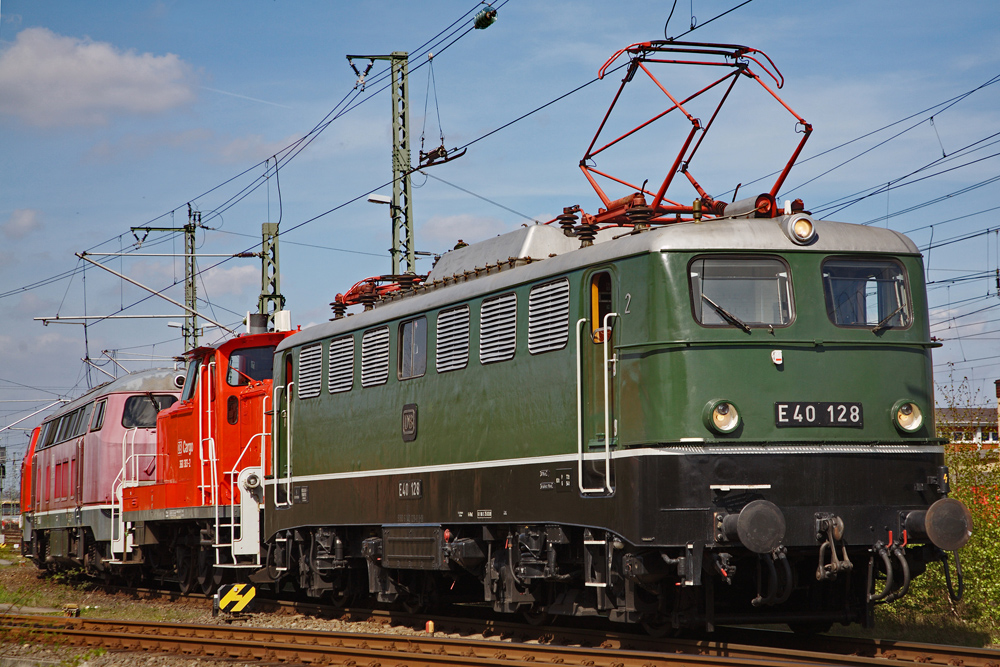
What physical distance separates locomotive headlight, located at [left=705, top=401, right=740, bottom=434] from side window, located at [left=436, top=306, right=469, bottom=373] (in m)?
3.32

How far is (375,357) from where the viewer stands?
44.0ft

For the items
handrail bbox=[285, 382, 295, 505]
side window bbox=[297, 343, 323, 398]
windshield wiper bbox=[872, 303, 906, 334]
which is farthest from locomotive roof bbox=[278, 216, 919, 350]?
handrail bbox=[285, 382, 295, 505]

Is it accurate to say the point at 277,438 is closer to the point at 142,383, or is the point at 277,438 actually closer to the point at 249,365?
the point at 249,365

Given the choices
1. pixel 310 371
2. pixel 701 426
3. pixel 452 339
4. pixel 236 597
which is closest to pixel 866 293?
pixel 701 426

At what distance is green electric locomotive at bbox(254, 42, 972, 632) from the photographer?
902cm

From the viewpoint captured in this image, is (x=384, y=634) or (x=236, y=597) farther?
(x=236, y=597)

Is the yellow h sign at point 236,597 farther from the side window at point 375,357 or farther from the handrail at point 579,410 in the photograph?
the handrail at point 579,410

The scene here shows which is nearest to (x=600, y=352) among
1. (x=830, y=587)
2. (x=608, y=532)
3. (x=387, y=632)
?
(x=608, y=532)

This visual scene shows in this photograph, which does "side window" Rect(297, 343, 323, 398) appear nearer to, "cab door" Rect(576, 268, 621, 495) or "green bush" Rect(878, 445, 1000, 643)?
A: "cab door" Rect(576, 268, 621, 495)

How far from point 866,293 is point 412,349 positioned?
5.20 m

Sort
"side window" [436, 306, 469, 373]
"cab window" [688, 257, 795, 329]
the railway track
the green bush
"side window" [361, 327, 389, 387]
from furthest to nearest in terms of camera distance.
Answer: "side window" [361, 327, 389, 387]
the green bush
"side window" [436, 306, 469, 373]
"cab window" [688, 257, 795, 329]
the railway track

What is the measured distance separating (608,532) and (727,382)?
1639 millimetres

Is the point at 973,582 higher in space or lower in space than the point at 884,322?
lower

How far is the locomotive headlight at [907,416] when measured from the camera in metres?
9.36
